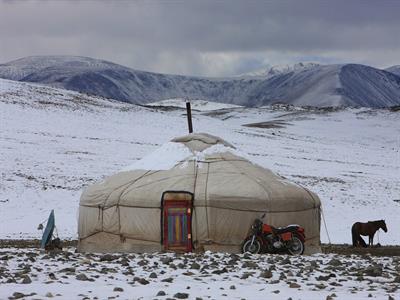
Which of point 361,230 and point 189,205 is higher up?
point 189,205

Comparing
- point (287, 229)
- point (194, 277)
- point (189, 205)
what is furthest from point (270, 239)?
point (194, 277)

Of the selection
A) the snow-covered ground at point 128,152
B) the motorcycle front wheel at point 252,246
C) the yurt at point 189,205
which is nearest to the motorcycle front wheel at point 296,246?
the yurt at point 189,205

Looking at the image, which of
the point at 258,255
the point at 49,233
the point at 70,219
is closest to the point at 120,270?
the point at 258,255

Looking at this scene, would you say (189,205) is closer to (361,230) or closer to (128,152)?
(361,230)

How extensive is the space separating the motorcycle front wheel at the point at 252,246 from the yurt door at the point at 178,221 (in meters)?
1.26

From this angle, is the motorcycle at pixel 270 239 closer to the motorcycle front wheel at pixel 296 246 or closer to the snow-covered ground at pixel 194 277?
the motorcycle front wheel at pixel 296 246

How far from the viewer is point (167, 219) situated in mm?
15773

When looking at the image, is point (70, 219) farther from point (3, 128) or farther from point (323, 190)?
point (3, 128)

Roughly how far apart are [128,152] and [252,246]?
33.9 meters

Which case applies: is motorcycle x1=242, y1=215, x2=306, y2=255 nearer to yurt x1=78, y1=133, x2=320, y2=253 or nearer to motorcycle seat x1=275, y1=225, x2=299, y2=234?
motorcycle seat x1=275, y1=225, x2=299, y2=234

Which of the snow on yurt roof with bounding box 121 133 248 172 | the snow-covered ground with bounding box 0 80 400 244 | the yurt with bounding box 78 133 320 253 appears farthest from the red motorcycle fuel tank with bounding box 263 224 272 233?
the snow-covered ground with bounding box 0 80 400 244

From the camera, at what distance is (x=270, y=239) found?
51.0 ft

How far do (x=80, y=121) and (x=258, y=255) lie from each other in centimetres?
5119

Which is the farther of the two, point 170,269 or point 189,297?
point 170,269
